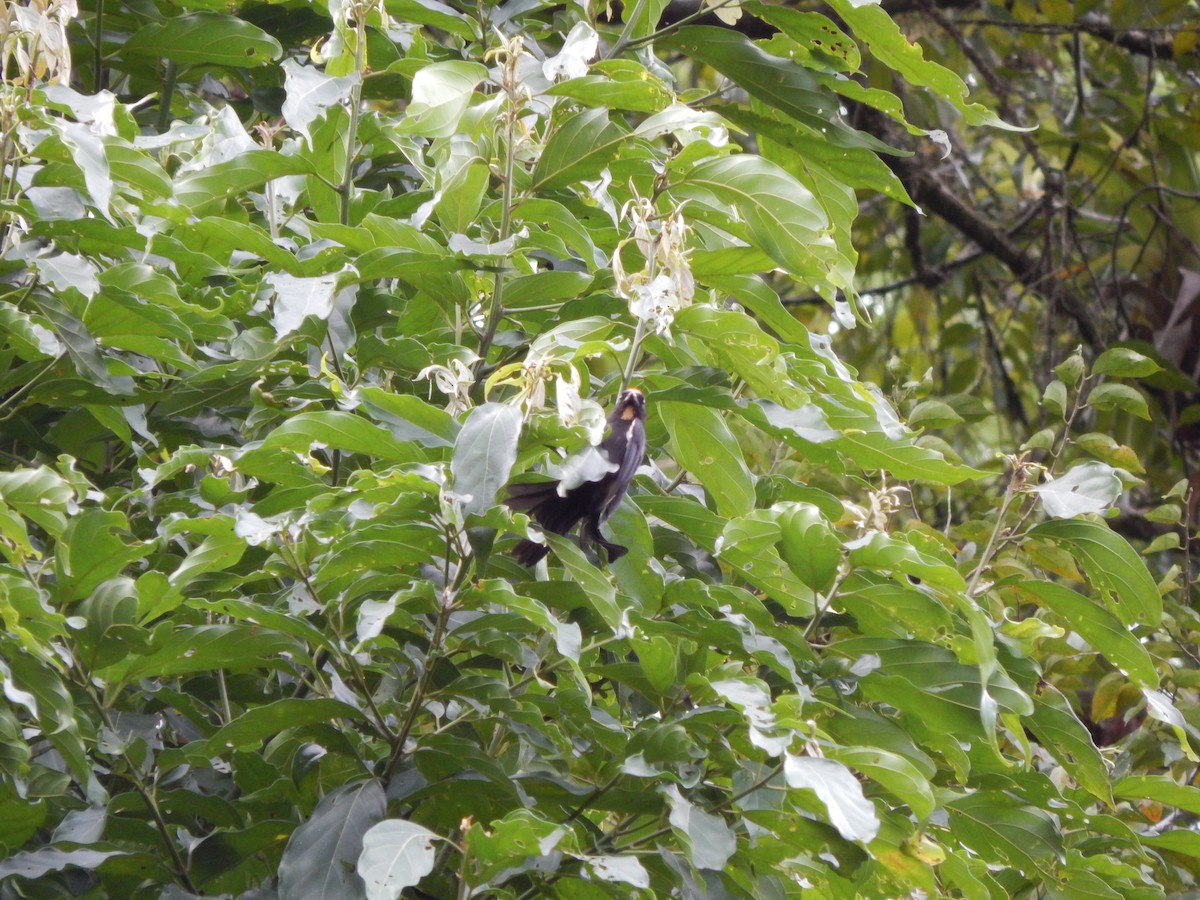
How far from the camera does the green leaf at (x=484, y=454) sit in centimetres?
91

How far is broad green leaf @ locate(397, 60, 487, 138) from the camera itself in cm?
106

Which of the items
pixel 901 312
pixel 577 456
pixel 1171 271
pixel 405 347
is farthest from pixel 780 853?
pixel 901 312

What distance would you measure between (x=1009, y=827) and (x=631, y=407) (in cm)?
52

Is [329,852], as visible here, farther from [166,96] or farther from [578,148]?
[166,96]

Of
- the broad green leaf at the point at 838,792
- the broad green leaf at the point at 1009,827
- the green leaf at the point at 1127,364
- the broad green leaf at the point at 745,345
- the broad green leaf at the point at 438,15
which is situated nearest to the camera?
the broad green leaf at the point at 838,792

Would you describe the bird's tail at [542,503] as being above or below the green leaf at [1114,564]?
above

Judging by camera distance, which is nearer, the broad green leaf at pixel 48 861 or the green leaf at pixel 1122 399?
the broad green leaf at pixel 48 861

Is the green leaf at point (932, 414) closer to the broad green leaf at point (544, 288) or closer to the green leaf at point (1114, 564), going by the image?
the green leaf at point (1114, 564)

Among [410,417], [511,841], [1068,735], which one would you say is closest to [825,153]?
[410,417]

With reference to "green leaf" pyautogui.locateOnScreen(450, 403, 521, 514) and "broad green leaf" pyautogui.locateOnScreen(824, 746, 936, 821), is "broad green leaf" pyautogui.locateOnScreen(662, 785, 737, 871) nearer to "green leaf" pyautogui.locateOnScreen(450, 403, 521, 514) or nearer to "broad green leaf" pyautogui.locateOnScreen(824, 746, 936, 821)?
"broad green leaf" pyautogui.locateOnScreen(824, 746, 936, 821)

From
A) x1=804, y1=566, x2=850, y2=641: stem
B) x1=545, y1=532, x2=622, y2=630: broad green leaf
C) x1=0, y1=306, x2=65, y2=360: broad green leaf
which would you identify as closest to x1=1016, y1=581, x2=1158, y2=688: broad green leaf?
x1=804, y1=566, x2=850, y2=641: stem

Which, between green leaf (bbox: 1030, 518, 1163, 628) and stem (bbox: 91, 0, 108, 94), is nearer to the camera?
green leaf (bbox: 1030, 518, 1163, 628)

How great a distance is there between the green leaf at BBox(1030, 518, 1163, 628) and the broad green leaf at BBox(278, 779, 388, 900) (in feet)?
2.23

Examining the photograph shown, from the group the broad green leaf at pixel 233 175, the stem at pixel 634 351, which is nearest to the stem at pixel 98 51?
the broad green leaf at pixel 233 175
